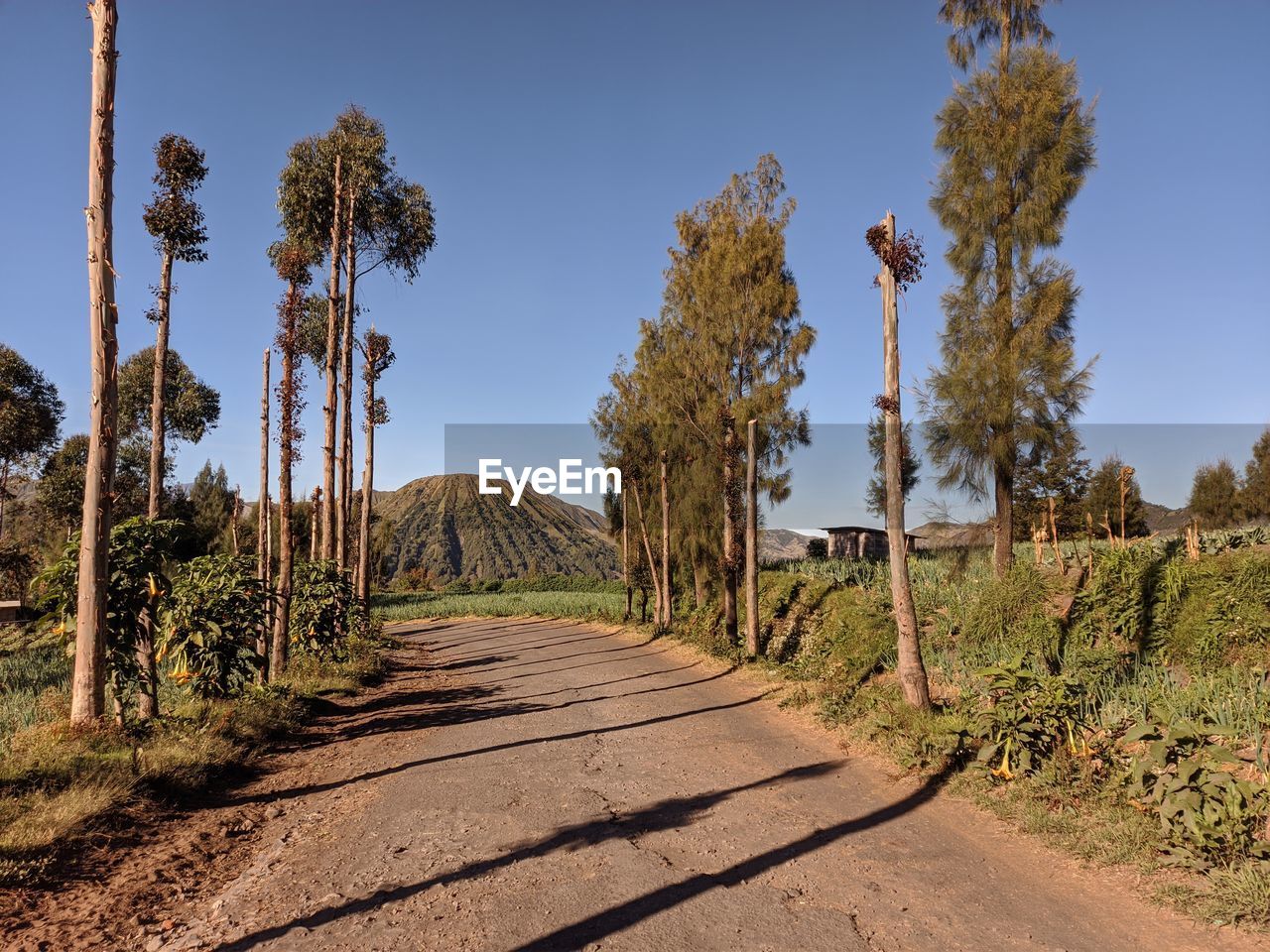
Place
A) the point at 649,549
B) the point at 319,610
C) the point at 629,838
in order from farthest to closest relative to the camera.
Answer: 1. the point at 649,549
2. the point at 319,610
3. the point at 629,838

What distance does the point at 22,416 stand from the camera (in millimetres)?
30547

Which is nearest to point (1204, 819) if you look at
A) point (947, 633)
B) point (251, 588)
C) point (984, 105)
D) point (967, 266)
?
point (947, 633)

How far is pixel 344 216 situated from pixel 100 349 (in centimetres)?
1222

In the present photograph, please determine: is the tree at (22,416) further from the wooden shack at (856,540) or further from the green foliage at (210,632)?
the wooden shack at (856,540)

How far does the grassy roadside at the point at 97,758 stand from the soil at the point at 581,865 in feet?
0.93

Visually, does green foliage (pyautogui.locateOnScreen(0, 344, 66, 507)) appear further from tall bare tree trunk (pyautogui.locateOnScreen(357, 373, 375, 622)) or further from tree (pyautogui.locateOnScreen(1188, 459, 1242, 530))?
tree (pyautogui.locateOnScreen(1188, 459, 1242, 530))

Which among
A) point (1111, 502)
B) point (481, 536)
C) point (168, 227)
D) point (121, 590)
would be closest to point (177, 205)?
point (168, 227)

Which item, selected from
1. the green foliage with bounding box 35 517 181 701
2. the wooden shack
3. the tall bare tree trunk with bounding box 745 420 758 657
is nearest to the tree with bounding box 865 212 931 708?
the tall bare tree trunk with bounding box 745 420 758 657

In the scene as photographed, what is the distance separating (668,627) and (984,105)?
17.7 metres

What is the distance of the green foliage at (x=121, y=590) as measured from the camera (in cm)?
766

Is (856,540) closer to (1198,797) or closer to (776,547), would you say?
(776,547)

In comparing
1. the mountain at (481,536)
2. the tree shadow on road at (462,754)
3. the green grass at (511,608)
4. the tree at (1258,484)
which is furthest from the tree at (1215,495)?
the mountain at (481,536)

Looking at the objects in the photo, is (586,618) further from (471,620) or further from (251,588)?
(251,588)

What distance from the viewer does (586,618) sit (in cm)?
3638
